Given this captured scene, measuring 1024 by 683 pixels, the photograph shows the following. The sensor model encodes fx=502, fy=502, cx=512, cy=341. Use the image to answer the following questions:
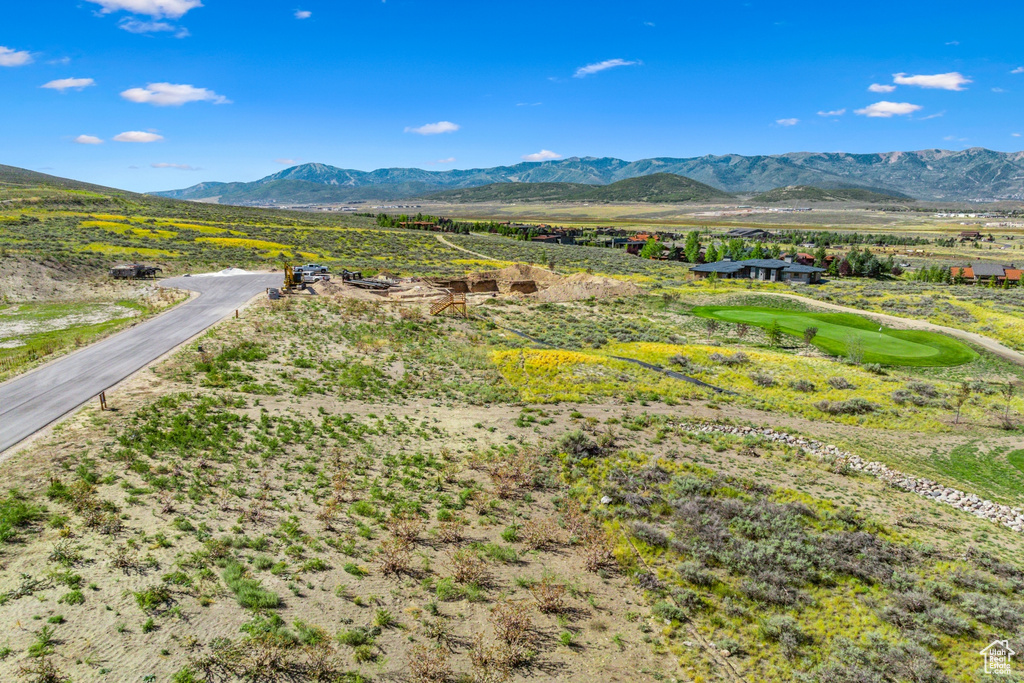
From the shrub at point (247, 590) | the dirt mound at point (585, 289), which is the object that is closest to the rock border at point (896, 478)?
the shrub at point (247, 590)

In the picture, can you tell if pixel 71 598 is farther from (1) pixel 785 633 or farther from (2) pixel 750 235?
(2) pixel 750 235

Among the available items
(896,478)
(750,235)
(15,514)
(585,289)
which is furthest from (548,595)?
(750,235)

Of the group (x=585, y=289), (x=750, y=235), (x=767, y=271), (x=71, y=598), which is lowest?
(x=71, y=598)

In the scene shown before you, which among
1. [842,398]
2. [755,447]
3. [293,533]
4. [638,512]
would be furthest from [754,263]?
[293,533]

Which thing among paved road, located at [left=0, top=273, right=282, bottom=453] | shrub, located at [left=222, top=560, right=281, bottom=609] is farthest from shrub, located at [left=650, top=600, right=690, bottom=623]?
paved road, located at [left=0, top=273, right=282, bottom=453]

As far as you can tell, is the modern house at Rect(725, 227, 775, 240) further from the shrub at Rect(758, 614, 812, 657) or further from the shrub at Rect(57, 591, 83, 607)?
the shrub at Rect(57, 591, 83, 607)

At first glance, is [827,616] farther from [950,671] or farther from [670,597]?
[670,597]

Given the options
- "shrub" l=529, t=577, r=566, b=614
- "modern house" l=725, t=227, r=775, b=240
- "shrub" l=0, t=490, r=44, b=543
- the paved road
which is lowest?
"shrub" l=529, t=577, r=566, b=614
